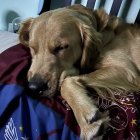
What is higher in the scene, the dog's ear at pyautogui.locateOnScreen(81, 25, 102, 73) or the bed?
the dog's ear at pyautogui.locateOnScreen(81, 25, 102, 73)

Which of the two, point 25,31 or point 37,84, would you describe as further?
point 25,31

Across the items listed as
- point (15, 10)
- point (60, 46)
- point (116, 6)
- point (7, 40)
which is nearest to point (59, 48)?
point (60, 46)

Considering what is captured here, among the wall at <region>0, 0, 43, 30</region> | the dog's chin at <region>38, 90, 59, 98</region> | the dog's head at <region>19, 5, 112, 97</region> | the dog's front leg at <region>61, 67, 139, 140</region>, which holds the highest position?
the dog's head at <region>19, 5, 112, 97</region>

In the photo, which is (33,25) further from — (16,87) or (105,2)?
(105,2)

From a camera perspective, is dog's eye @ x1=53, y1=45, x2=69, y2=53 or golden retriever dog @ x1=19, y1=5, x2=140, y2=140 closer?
golden retriever dog @ x1=19, y1=5, x2=140, y2=140

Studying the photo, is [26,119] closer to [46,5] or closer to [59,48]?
[59,48]

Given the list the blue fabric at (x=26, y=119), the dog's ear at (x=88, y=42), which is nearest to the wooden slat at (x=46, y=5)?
the dog's ear at (x=88, y=42)

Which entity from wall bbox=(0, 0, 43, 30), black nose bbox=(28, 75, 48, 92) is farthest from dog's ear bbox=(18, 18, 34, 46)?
wall bbox=(0, 0, 43, 30)

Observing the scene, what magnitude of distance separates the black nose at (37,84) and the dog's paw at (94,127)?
263 millimetres

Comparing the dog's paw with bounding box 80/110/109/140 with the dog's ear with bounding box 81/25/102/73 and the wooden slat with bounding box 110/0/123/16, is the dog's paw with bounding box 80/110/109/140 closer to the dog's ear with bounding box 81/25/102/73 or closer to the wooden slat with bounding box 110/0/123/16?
the dog's ear with bounding box 81/25/102/73

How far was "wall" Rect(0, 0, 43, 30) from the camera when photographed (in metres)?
2.83

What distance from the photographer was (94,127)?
1.19 metres

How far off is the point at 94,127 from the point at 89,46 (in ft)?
1.69

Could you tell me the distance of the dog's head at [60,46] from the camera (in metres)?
1.43
